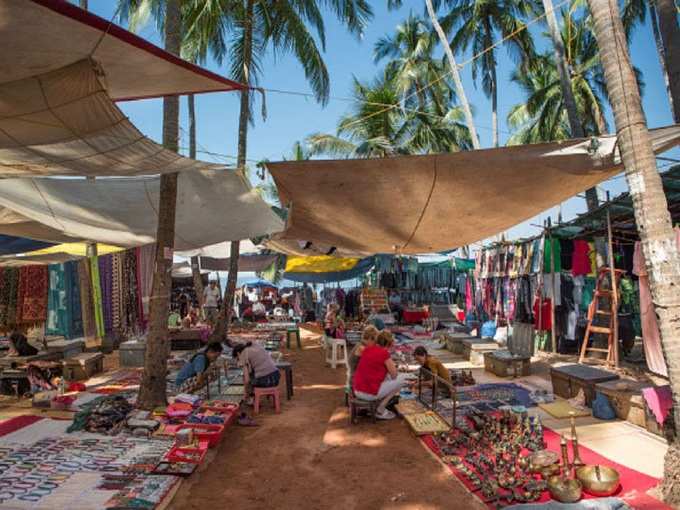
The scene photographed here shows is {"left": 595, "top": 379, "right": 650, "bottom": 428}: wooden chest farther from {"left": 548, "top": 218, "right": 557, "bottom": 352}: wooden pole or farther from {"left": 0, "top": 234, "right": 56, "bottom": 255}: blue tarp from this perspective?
{"left": 0, "top": 234, "right": 56, "bottom": 255}: blue tarp

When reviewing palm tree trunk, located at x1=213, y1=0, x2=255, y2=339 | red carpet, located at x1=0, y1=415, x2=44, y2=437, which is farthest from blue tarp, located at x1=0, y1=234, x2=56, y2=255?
red carpet, located at x1=0, y1=415, x2=44, y2=437

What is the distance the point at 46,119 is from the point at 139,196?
A: 14.3ft

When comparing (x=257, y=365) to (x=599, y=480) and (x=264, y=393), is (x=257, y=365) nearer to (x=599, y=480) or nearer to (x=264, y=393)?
(x=264, y=393)

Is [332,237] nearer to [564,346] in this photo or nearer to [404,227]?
[404,227]

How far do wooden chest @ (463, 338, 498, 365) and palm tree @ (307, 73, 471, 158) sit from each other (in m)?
7.28

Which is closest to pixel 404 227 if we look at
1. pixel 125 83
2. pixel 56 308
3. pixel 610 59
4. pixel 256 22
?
pixel 610 59

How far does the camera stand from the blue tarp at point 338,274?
17.7 meters

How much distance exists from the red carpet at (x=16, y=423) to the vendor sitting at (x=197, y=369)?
5.86ft

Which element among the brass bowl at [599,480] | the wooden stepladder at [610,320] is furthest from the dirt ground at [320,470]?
the wooden stepladder at [610,320]

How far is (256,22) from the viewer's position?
39.8 feet

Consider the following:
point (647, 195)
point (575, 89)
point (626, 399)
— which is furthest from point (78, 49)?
point (575, 89)

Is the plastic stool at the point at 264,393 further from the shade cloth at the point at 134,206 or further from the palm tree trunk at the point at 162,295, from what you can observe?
the shade cloth at the point at 134,206

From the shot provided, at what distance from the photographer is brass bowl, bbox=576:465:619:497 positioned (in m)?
3.53

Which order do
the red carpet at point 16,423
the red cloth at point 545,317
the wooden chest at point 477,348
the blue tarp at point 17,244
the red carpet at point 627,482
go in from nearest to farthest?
the red carpet at point 627,482, the red carpet at point 16,423, the wooden chest at point 477,348, the red cloth at point 545,317, the blue tarp at point 17,244
